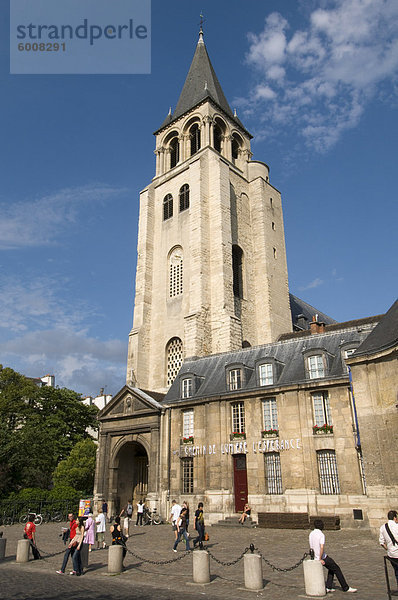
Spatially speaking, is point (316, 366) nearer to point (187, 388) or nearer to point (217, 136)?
point (187, 388)

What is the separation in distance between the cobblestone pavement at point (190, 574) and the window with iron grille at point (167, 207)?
28817mm

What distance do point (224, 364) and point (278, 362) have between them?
3.74 m

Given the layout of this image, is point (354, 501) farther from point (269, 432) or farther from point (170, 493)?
point (170, 493)

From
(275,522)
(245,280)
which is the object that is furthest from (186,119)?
(275,522)

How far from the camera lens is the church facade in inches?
733

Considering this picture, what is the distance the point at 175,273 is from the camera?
37.1 metres

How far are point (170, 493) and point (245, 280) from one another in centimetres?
1916

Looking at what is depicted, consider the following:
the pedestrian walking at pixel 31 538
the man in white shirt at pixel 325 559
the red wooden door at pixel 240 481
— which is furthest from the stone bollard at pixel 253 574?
the red wooden door at pixel 240 481

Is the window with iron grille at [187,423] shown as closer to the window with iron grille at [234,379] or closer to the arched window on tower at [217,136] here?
the window with iron grille at [234,379]

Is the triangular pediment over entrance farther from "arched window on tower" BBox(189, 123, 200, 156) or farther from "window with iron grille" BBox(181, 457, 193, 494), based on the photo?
"arched window on tower" BBox(189, 123, 200, 156)

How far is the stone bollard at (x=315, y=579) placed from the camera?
25.9ft

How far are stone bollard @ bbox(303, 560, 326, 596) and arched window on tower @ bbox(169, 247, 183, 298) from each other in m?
28.7

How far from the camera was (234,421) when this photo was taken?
2161cm

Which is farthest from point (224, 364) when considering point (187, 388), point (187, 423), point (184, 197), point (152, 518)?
point (184, 197)
